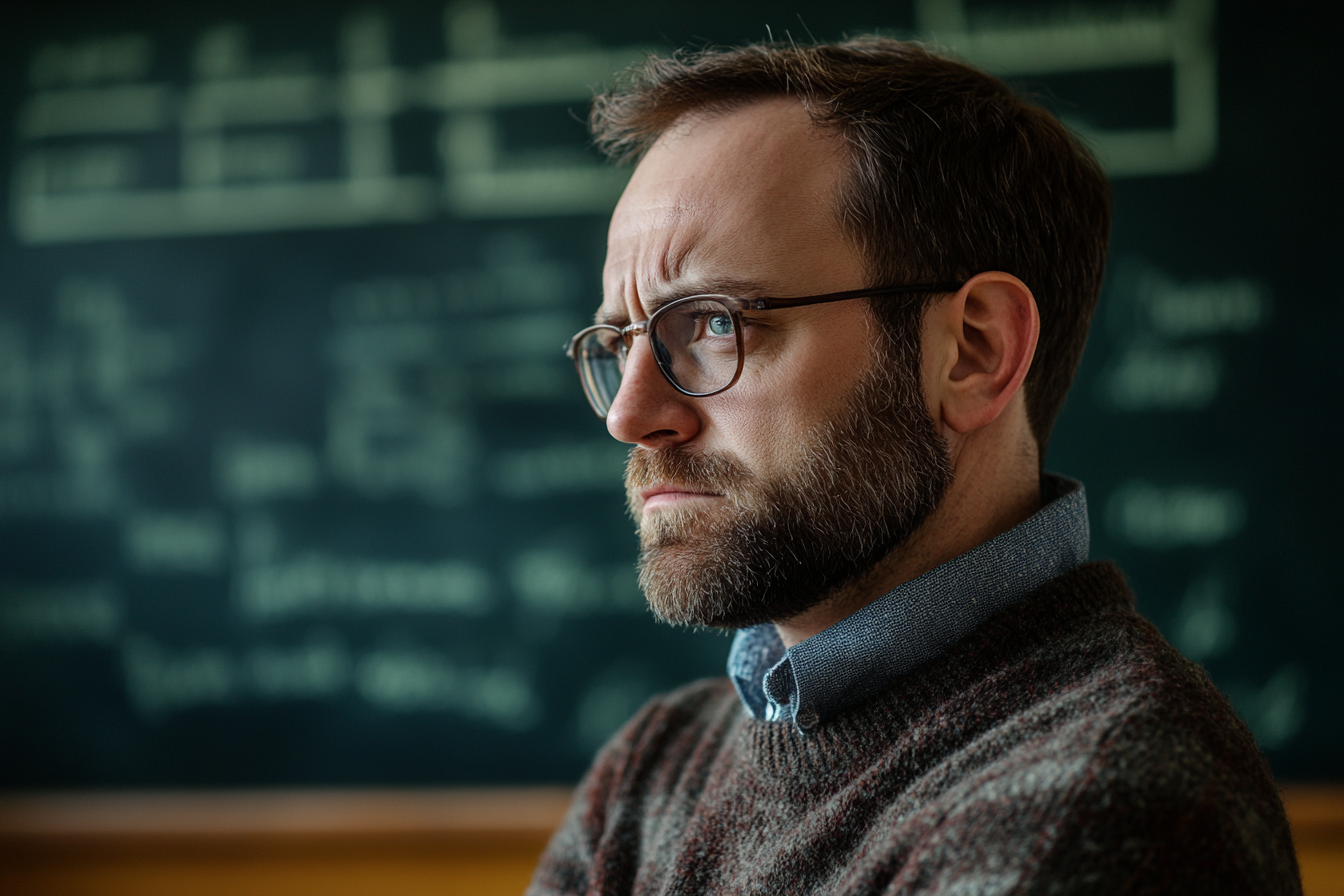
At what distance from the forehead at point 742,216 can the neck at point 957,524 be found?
23cm

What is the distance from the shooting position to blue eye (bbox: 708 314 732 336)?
0.91 meters

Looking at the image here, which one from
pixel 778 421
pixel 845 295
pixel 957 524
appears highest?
pixel 845 295

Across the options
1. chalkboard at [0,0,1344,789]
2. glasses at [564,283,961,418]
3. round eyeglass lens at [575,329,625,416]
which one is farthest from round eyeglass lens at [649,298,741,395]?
chalkboard at [0,0,1344,789]

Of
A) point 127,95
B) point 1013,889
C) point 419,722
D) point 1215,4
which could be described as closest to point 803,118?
point 1013,889

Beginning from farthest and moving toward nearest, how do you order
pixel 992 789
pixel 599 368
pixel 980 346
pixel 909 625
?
pixel 599 368 → pixel 980 346 → pixel 909 625 → pixel 992 789

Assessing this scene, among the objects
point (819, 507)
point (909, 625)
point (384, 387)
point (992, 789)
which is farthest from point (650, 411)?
point (384, 387)

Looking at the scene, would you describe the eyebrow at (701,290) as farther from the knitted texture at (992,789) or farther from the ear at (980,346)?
the knitted texture at (992,789)

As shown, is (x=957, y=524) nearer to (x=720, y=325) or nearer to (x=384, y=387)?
(x=720, y=325)

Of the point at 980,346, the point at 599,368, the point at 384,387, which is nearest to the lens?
the point at 980,346

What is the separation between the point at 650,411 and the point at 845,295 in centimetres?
22

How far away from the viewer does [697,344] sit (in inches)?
36.3

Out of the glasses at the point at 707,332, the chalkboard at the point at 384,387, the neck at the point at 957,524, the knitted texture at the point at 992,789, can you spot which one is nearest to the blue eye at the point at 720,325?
the glasses at the point at 707,332

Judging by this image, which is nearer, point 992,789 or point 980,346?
point 992,789

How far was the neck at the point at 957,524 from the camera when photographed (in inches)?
36.3
